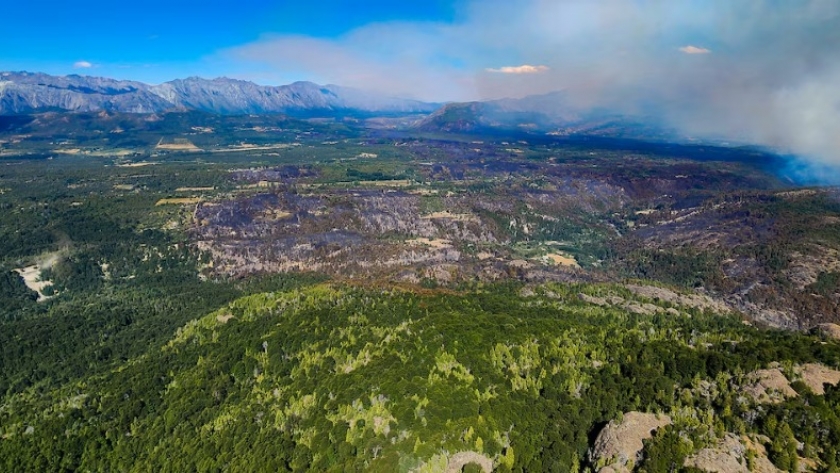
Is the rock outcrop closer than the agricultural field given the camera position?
Yes

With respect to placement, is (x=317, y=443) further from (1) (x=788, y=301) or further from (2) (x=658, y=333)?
(1) (x=788, y=301)

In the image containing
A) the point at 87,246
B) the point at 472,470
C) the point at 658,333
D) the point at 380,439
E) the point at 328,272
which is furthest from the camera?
the point at 87,246

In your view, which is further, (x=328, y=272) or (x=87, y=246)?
(x=87, y=246)

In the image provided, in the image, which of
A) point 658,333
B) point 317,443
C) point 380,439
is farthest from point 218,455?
point 658,333

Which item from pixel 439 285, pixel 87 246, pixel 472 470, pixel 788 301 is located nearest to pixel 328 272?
pixel 439 285

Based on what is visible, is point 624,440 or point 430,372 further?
point 430,372

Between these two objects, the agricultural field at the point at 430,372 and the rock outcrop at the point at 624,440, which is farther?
the agricultural field at the point at 430,372

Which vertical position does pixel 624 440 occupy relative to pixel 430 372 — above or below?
below

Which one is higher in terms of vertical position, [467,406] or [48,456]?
[467,406]

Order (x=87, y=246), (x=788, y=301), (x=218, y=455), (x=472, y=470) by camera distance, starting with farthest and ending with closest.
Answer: (x=87, y=246)
(x=788, y=301)
(x=218, y=455)
(x=472, y=470)
